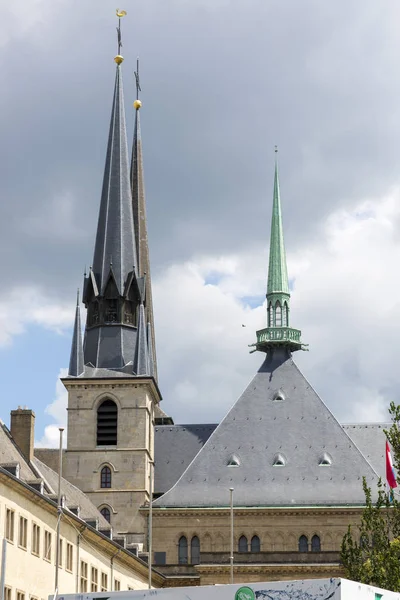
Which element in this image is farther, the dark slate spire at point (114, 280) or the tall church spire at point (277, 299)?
the tall church spire at point (277, 299)

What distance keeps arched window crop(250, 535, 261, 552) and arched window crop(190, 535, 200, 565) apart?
11.0ft

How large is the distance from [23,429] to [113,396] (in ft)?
80.4

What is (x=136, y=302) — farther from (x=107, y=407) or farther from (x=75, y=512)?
(x=75, y=512)

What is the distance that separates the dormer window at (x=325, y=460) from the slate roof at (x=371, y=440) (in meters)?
3.44

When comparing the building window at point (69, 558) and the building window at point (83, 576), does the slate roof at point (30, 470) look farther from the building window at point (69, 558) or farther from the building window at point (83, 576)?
the building window at point (83, 576)

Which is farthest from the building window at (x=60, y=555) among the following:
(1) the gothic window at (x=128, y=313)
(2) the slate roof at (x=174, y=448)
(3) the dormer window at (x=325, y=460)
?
(1) the gothic window at (x=128, y=313)

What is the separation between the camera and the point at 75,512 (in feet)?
200

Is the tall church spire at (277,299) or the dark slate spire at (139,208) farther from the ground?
the dark slate spire at (139,208)

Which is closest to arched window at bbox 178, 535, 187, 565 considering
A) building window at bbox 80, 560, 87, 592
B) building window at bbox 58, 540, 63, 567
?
building window at bbox 80, 560, 87, 592

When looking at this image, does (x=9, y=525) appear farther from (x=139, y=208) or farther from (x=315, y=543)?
(x=139, y=208)

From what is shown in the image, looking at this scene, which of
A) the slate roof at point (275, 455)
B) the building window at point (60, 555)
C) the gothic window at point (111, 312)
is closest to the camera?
the building window at point (60, 555)

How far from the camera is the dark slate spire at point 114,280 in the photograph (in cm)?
8538

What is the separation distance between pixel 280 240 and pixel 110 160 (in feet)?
46.9

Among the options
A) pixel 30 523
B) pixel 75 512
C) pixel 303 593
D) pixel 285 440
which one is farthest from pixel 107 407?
pixel 303 593
